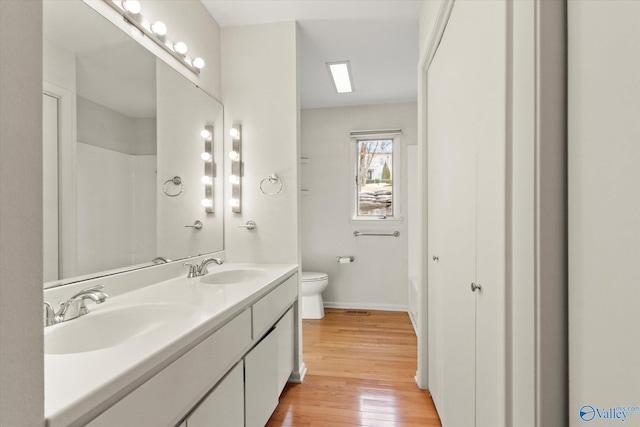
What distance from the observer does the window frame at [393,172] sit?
3654 mm

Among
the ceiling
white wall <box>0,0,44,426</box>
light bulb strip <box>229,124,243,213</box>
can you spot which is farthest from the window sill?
white wall <box>0,0,44,426</box>

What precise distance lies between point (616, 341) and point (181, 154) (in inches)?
76.7

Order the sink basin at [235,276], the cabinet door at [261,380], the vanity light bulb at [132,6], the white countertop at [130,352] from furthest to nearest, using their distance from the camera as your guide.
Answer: the sink basin at [235,276], the vanity light bulb at [132,6], the cabinet door at [261,380], the white countertop at [130,352]

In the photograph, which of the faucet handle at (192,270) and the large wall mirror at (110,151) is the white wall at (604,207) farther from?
the faucet handle at (192,270)

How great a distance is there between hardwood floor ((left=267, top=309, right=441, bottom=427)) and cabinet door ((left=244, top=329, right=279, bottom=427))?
24 centimetres

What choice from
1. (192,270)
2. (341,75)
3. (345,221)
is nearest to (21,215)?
(192,270)

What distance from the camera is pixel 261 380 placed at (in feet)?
4.76

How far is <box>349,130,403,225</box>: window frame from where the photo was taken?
3654 mm

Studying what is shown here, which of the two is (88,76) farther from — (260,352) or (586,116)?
(586,116)

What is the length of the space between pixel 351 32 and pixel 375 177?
182 cm

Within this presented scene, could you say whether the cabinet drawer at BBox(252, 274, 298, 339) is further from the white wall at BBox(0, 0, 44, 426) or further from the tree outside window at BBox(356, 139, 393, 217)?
the tree outside window at BBox(356, 139, 393, 217)

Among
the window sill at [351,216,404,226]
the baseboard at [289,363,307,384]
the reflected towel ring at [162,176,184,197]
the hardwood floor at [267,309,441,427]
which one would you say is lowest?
the hardwood floor at [267,309,441,427]

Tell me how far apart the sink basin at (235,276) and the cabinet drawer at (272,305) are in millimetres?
190

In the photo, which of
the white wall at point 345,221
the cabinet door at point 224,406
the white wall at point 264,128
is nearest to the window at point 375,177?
the white wall at point 345,221
